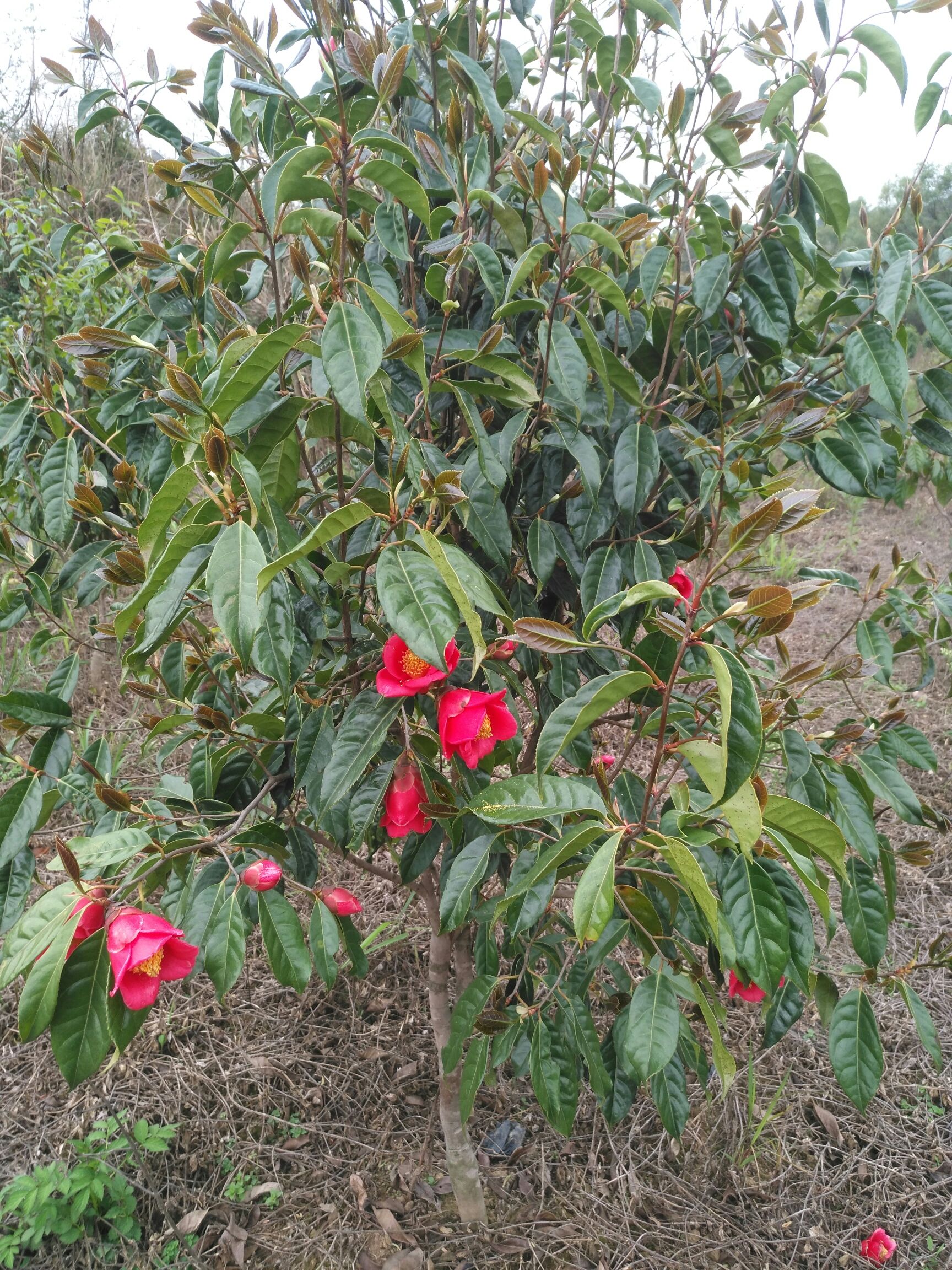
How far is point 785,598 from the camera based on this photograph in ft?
2.38

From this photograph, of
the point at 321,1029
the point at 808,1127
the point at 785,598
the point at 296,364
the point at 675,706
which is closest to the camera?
the point at 785,598

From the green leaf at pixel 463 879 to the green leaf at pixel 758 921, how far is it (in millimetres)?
320

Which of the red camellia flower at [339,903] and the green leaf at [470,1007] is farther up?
the red camellia flower at [339,903]

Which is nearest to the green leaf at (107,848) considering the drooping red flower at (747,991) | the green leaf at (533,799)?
the green leaf at (533,799)

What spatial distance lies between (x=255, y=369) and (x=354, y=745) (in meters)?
0.42

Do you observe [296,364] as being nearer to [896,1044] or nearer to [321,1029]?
[321,1029]

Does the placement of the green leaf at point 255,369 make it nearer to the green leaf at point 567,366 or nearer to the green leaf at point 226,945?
the green leaf at point 567,366

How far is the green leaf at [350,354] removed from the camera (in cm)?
72

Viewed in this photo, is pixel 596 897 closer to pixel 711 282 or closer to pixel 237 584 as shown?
pixel 237 584

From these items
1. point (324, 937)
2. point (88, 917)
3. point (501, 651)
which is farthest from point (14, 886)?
point (501, 651)

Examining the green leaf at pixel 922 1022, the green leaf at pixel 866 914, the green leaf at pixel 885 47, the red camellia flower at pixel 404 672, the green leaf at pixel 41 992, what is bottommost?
the green leaf at pixel 922 1022

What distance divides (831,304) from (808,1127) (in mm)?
1691

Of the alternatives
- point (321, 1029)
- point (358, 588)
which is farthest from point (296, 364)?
point (321, 1029)

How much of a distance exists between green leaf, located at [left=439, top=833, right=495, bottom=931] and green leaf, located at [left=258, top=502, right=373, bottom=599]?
1.61 ft
